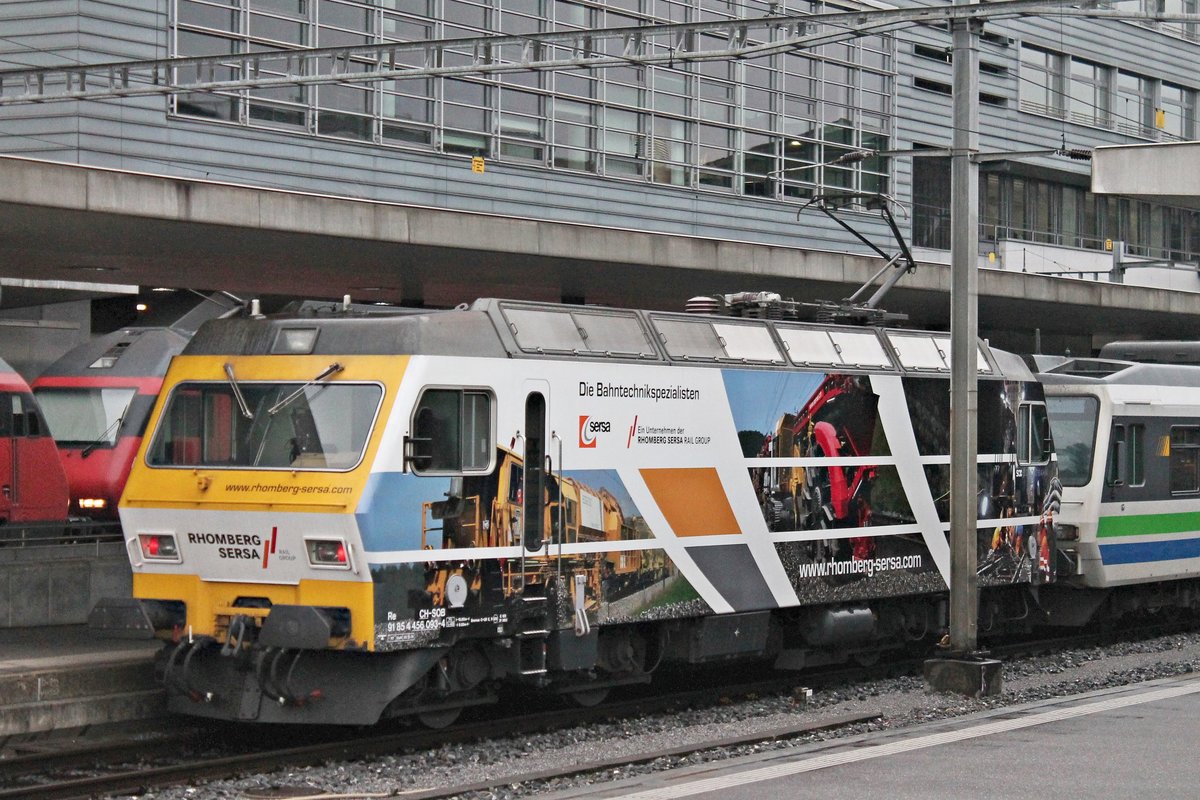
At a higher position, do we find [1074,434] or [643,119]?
[643,119]

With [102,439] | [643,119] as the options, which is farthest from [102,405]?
[643,119]

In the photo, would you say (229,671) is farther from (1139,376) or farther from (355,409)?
(1139,376)

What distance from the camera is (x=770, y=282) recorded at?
2309cm

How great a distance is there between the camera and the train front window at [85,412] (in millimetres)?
21688

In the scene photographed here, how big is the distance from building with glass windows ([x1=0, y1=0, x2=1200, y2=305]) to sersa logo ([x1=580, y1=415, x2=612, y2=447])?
3191 millimetres

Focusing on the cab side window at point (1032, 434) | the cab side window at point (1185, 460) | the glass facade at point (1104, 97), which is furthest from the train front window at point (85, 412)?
the glass facade at point (1104, 97)

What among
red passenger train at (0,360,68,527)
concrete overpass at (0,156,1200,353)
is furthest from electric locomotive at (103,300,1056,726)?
red passenger train at (0,360,68,527)

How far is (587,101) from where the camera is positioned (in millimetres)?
31281

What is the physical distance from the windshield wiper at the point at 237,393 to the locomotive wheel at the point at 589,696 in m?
3.68

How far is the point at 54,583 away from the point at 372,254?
5689 mm

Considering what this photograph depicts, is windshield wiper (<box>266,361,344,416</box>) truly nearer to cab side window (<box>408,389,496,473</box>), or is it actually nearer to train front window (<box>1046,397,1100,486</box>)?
cab side window (<box>408,389,496,473</box>)

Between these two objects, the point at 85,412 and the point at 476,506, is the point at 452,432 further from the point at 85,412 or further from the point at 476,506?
the point at 85,412

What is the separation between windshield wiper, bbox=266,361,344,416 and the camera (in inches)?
448

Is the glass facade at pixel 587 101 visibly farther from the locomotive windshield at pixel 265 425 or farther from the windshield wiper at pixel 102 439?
the locomotive windshield at pixel 265 425
